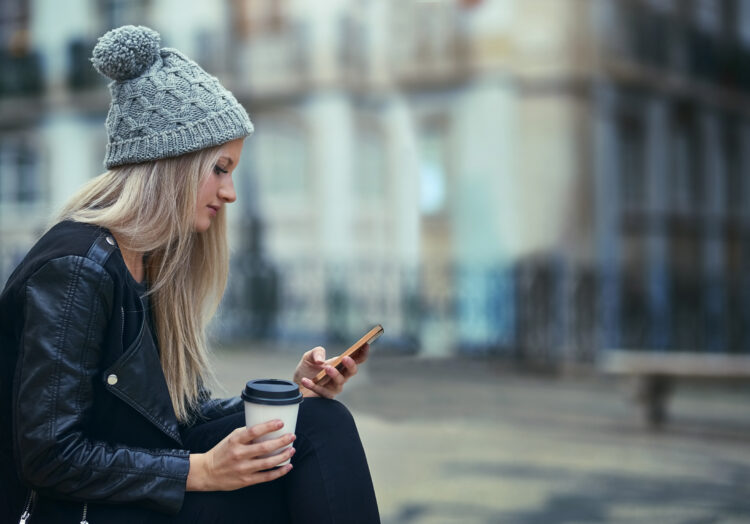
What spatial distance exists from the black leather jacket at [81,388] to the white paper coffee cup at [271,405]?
0.18 meters

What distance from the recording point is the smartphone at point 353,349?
222 cm

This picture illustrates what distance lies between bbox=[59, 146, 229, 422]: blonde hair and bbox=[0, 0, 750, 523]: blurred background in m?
4.11

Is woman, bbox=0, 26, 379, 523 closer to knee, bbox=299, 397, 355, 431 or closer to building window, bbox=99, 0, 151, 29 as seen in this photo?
knee, bbox=299, 397, 355, 431

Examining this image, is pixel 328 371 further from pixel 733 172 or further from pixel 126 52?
pixel 733 172

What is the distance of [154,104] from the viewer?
83.7 inches

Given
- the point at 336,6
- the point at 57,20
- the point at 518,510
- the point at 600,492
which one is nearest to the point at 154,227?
the point at 518,510

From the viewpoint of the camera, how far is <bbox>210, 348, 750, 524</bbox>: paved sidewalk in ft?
14.4

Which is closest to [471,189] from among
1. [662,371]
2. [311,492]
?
[662,371]

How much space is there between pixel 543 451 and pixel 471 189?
7243 millimetres

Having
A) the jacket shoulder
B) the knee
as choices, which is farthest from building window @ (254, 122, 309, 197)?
the jacket shoulder

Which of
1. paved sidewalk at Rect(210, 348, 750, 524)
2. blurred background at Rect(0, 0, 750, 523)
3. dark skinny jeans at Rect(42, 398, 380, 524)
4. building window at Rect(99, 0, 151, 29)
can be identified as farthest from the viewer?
building window at Rect(99, 0, 151, 29)

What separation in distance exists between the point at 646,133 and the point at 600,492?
34.2ft

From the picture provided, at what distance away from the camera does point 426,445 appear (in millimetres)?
5832

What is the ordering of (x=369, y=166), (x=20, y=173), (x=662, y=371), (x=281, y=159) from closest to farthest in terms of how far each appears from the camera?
(x=662, y=371)
(x=369, y=166)
(x=281, y=159)
(x=20, y=173)
